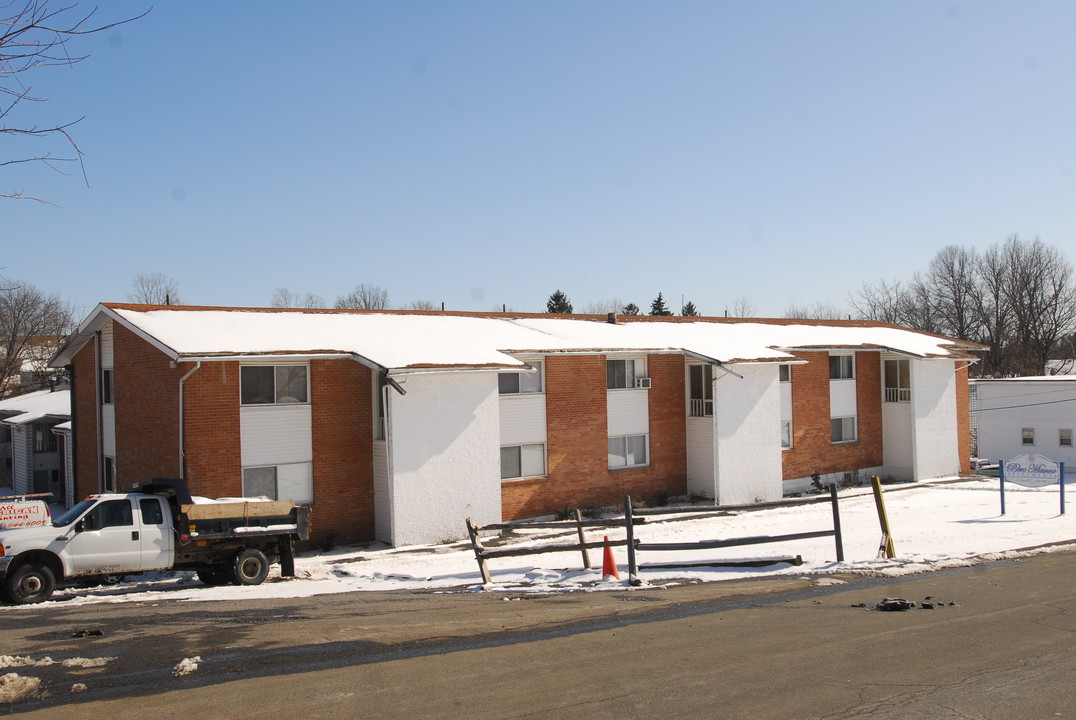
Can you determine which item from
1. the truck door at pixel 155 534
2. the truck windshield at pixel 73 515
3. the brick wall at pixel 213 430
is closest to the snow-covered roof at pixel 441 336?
the brick wall at pixel 213 430

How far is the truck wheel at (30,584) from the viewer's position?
1391 centimetres

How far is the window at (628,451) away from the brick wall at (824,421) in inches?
233

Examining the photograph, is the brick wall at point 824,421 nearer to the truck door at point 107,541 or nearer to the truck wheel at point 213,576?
the truck wheel at point 213,576

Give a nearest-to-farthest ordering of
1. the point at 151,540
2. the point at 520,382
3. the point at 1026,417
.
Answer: the point at 151,540, the point at 520,382, the point at 1026,417

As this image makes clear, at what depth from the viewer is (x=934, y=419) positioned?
107 feet

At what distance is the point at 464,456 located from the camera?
2105 cm

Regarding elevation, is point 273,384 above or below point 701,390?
above

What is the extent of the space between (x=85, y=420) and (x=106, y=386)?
2389 millimetres

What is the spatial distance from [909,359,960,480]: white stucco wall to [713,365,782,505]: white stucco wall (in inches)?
313

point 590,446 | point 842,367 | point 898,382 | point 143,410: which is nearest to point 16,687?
point 143,410

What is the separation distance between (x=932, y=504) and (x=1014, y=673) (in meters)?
18.1

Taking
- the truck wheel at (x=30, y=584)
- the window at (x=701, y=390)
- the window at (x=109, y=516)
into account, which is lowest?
the truck wheel at (x=30, y=584)

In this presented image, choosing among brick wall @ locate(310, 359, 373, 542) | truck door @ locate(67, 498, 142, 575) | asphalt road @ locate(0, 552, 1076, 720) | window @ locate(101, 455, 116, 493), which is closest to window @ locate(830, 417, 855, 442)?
brick wall @ locate(310, 359, 373, 542)

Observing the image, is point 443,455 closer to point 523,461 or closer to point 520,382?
point 523,461
